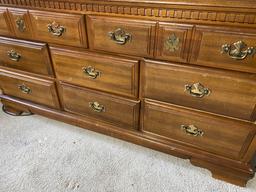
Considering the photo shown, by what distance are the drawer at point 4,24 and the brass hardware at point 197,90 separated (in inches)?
38.6

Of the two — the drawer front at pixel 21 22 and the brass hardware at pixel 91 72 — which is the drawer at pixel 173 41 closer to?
the brass hardware at pixel 91 72

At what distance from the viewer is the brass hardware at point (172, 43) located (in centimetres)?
80

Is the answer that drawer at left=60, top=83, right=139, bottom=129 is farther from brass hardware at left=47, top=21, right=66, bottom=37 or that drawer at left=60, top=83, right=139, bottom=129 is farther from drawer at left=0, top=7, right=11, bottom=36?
drawer at left=0, top=7, right=11, bottom=36

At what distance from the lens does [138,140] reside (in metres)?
1.18

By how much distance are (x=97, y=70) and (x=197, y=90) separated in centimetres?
49

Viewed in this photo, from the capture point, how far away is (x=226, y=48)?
74 cm

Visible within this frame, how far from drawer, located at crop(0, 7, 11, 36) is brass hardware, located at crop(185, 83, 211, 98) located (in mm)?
981

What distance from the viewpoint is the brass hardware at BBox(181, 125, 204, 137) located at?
39.1 inches

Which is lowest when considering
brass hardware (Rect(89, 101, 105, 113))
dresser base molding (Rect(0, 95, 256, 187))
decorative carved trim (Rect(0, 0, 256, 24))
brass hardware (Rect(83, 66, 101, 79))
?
dresser base molding (Rect(0, 95, 256, 187))

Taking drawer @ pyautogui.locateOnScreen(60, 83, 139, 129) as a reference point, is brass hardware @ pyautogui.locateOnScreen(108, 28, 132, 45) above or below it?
above

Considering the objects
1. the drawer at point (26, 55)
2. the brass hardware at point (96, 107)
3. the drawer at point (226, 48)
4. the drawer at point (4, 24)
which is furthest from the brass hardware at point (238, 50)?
the drawer at point (4, 24)

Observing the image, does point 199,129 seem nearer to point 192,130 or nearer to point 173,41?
point 192,130

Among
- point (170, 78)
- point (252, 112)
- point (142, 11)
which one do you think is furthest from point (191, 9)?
point (252, 112)

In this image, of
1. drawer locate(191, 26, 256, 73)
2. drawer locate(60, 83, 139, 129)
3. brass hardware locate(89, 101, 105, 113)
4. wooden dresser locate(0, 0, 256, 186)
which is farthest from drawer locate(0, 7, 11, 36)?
drawer locate(191, 26, 256, 73)
